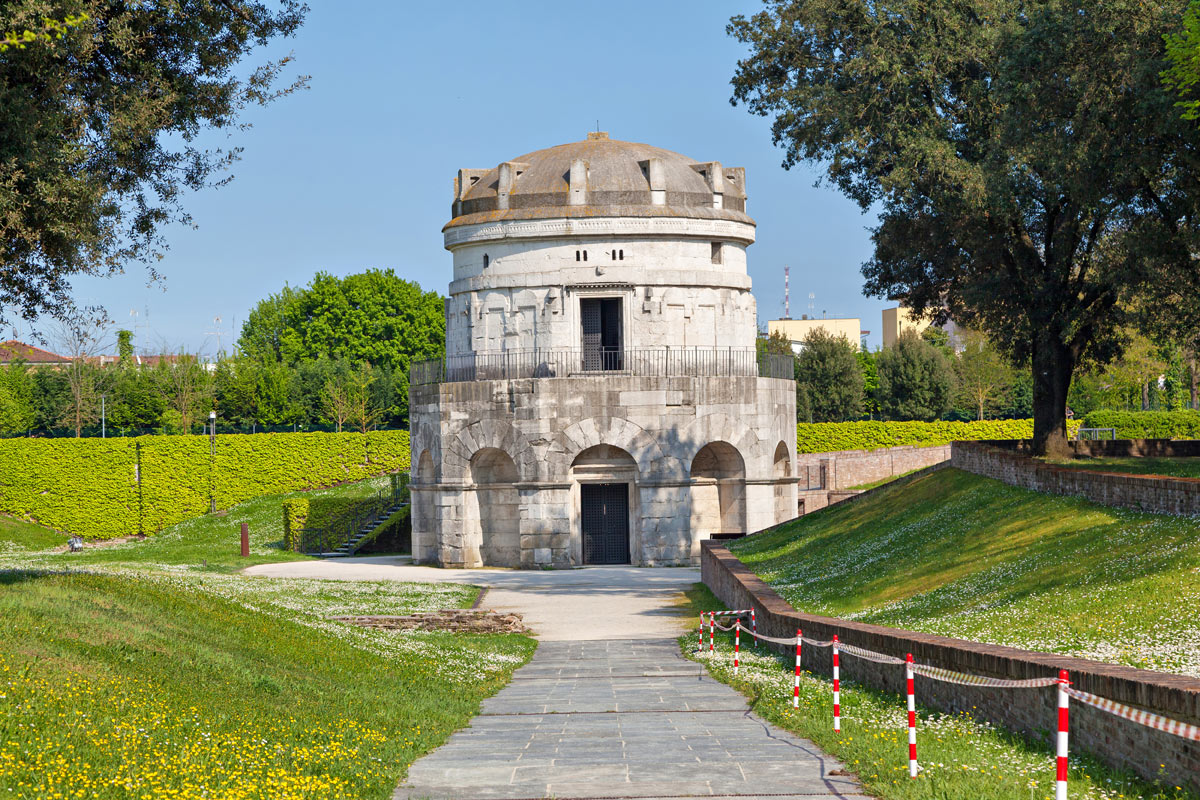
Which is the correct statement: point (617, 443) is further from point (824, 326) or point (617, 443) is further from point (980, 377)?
point (824, 326)

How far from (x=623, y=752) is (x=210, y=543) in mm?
42283

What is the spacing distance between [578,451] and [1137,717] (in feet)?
105

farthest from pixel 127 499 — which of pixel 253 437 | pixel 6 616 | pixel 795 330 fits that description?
pixel 795 330

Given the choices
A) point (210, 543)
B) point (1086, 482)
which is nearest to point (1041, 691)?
point (1086, 482)

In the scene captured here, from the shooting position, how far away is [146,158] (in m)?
19.1

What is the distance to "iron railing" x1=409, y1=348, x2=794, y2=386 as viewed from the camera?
139 ft

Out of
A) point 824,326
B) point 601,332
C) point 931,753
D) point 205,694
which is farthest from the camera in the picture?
point 824,326

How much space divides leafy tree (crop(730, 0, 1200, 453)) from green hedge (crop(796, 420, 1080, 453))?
27662 millimetres

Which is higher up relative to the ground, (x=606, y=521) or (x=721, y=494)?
(x=721, y=494)

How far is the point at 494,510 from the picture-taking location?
42250 mm

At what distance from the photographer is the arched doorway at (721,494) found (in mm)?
41906

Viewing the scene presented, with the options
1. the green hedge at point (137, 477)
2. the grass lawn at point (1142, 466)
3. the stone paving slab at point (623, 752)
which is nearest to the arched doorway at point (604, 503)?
the grass lawn at point (1142, 466)

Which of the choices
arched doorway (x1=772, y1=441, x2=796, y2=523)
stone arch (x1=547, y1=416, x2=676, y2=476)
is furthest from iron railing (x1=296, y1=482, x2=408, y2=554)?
arched doorway (x1=772, y1=441, x2=796, y2=523)

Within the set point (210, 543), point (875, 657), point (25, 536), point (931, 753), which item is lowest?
point (210, 543)
